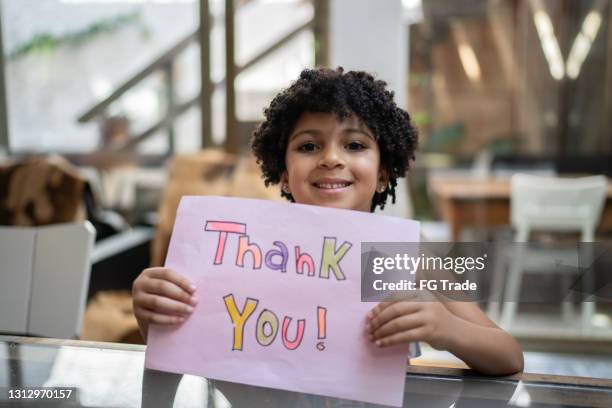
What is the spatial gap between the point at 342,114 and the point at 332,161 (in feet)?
0.18

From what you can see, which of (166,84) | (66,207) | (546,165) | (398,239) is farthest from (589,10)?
(398,239)

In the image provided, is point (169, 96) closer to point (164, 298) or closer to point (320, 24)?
point (320, 24)

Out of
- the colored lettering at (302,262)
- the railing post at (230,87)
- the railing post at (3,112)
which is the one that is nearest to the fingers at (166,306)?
the colored lettering at (302,262)

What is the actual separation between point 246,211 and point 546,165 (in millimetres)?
2838

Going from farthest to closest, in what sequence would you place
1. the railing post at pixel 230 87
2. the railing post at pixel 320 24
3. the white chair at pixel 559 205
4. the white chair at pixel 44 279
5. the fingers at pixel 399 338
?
1. the railing post at pixel 230 87
2. the railing post at pixel 320 24
3. the white chair at pixel 559 205
4. the white chair at pixel 44 279
5. the fingers at pixel 399 338

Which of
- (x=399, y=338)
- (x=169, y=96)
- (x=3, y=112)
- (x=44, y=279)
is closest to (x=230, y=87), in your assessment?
(x=169, y=96)

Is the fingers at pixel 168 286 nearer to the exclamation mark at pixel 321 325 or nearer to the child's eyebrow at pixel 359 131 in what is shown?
the exclamation mark at pixel 321 325

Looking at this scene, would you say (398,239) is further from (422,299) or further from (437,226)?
(437,226)

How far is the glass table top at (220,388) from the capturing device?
0.51m

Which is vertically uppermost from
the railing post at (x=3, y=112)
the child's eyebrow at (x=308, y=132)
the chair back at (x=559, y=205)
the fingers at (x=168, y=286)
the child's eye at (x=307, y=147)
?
the railing post at (x=3, y=112)

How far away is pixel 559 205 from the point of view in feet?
8.04

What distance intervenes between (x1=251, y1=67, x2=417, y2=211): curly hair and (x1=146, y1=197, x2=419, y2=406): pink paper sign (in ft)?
0.52

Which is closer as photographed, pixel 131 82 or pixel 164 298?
pixel 164 298

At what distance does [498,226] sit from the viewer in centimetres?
270
